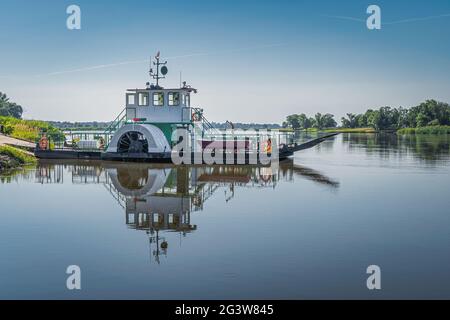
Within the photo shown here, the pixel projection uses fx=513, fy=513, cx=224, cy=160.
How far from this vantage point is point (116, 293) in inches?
331

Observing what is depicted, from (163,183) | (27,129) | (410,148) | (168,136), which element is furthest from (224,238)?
(410,148)

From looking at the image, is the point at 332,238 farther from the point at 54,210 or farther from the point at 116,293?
the point at 54,210

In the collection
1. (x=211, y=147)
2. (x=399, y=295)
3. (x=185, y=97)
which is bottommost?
(x=399, y=295)

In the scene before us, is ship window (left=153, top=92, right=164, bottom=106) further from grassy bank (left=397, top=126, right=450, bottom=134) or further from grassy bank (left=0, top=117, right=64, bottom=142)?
grassy bank (left=397, top=126, right=450, bottom=134)

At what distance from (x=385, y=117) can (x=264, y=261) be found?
141 metres

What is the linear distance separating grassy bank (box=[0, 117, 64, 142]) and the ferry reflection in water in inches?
472

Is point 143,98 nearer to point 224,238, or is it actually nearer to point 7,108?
point 224,238

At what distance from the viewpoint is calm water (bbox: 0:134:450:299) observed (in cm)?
875

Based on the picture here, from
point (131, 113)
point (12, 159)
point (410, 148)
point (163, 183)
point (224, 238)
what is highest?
point (131, 113)

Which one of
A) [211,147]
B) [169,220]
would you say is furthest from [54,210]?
[211,147]

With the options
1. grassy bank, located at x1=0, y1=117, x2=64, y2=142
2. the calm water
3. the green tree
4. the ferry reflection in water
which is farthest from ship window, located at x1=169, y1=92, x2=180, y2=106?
the green tree

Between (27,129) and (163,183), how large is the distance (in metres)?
28.6

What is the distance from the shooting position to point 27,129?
151ft

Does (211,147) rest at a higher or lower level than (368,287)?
higher
